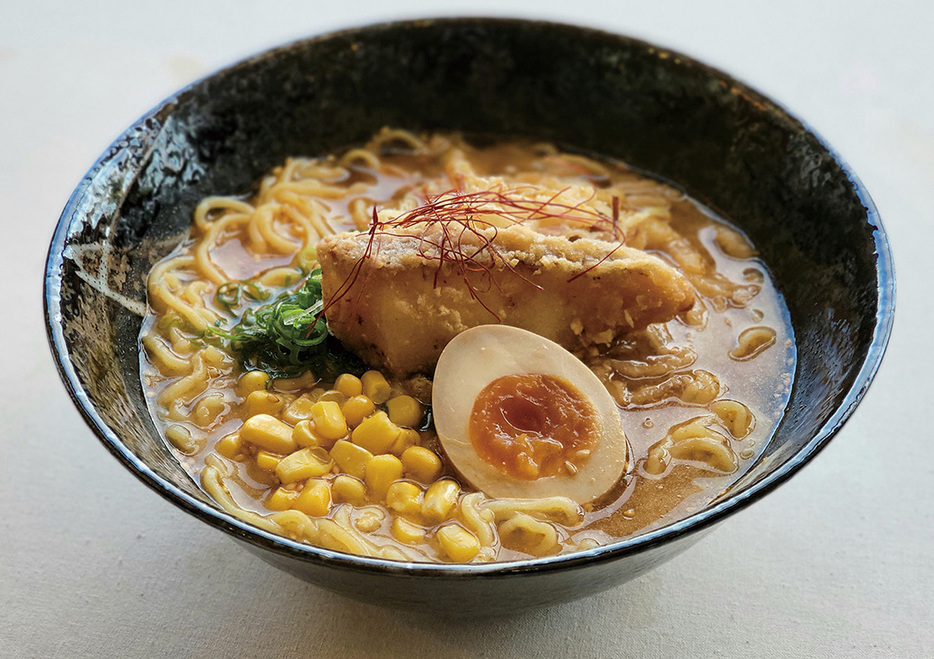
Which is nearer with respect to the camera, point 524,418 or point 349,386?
point 524,418

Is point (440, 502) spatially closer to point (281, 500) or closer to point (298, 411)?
point (281, 500)

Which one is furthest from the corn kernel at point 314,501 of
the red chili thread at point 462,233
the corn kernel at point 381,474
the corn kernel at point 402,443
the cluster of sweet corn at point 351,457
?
the red chili thread at point 462,233

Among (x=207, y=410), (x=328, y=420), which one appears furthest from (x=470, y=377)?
(x=207, y=410)

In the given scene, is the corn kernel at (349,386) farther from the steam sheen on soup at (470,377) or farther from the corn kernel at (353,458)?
the corn kernel at (353,458)

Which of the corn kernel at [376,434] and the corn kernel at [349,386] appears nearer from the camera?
the corn kernel at [376,434]

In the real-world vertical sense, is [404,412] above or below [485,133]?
below

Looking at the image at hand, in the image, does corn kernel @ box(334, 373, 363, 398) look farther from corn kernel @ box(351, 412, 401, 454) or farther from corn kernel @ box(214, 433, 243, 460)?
corn kernel @ box(214, 433, 243, 460)

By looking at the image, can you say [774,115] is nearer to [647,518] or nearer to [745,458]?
[745,458]
